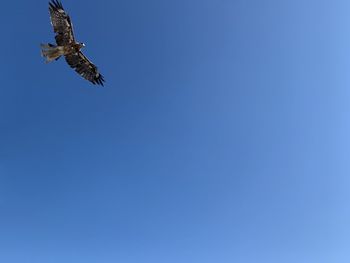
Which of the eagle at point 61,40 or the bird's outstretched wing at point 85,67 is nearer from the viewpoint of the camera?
the eagle at point 61,40

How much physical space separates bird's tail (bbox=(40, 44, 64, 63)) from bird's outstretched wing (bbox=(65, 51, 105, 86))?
251 centimetres

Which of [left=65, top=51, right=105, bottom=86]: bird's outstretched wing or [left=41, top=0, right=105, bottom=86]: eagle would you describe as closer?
[left=41, top=0, right=105, bottom=86]: eagle

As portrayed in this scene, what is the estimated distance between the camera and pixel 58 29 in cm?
3841

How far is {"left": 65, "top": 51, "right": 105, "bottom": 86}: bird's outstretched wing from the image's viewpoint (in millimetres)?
41222

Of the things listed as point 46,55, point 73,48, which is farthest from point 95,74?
point 46,55

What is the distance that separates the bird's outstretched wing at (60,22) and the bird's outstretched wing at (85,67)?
2.54 meters

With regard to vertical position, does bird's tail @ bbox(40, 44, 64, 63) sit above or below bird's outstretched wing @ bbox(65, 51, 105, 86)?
below

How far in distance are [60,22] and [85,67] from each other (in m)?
5.22

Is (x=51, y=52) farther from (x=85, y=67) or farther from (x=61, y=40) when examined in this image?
(x=85, y=67)

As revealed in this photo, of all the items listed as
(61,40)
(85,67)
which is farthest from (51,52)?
(85,67)

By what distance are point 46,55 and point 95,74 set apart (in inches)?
258

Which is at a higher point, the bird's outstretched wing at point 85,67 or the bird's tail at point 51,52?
the bird's outstretched wing at point 85,67

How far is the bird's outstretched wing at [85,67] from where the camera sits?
1623 inches

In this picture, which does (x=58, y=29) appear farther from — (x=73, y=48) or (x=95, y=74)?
(x=95, y=74)
